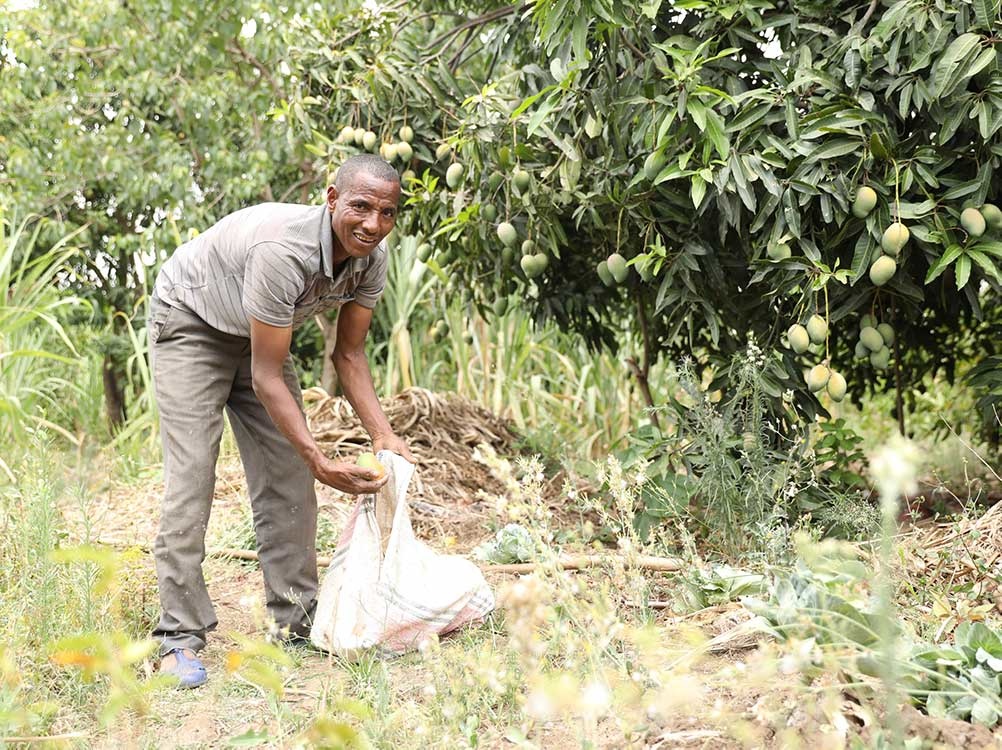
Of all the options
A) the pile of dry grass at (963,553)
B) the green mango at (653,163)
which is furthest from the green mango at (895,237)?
the pile of dry grass at (963,553)

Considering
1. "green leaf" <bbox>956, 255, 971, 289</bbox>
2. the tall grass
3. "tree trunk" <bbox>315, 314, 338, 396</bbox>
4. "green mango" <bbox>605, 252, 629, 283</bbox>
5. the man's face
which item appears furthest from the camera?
"tree trunk" <bbox>315, 314, 338, 396</bbox>

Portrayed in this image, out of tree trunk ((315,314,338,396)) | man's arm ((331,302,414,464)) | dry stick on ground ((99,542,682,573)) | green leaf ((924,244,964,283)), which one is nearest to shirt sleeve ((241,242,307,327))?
man's arm ((331,302,414,464))

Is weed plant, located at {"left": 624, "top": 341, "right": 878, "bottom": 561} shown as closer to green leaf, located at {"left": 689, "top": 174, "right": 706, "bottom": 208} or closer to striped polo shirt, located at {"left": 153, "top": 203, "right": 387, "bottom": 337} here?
green leaf, located at {"left": 689, "top": 174, "right": 706, "bottom": 208}

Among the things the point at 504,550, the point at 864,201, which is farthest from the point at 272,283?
the point at 864,201

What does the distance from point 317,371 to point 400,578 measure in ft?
16.2

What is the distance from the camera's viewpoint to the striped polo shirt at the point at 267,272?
254cm

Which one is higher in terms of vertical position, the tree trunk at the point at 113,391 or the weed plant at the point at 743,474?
the weed plant at the point at 743,474

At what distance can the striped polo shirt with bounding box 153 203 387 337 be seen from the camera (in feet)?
8.35

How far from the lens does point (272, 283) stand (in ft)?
8.31

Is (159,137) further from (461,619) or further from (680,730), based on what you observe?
(680,730)

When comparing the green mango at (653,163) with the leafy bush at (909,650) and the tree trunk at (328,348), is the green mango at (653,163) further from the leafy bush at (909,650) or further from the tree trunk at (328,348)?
the tree trunk at (328,348)

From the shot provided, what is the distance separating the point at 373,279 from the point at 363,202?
42cm

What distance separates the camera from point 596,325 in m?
4.41

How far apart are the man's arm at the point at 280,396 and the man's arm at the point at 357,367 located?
35cm
